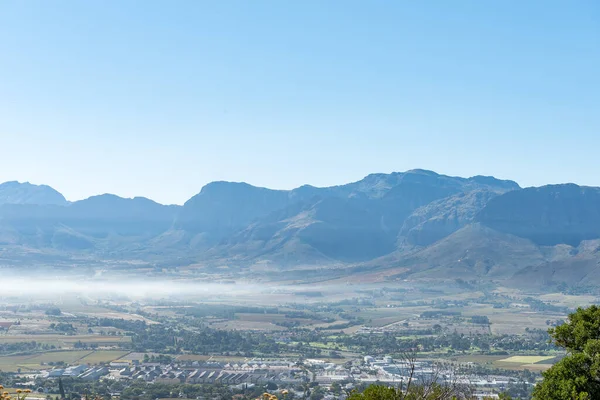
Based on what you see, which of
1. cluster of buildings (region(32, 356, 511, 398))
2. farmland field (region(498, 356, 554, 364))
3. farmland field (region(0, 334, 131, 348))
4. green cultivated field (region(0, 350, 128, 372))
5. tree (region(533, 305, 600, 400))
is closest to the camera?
tree (region(533, 305, 600, 400))

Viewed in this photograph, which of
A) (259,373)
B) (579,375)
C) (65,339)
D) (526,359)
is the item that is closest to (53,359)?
(65,339)

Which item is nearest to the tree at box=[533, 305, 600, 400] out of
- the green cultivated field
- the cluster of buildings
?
the cluster of buildings

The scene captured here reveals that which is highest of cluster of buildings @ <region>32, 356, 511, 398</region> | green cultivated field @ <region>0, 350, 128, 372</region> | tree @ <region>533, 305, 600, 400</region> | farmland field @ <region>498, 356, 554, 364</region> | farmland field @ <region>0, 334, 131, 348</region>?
tree @ <region>533, 305, 600, 400</region>

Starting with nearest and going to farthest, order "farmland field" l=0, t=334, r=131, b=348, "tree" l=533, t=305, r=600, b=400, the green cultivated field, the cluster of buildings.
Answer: "tree" l=533, t=305, r=600, b=400 → the cluster of buildings → the green cultivated field → "farmland field" l=0, t=334, r=131, b=348

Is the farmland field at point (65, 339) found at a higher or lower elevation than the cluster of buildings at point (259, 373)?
higher

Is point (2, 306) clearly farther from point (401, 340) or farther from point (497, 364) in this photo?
point (497, 364)

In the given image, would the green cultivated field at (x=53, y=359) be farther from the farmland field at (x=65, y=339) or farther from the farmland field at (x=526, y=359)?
the farmland field at (x=526, y=359)

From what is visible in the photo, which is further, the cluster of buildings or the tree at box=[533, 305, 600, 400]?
the cluster of buildings

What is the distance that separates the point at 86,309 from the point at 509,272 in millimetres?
102479

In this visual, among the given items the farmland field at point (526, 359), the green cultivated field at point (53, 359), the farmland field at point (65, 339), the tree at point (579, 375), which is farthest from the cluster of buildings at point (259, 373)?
the tree at point (579, 375)

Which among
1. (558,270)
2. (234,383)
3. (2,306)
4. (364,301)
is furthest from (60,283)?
(234,383)

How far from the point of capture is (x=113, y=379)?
5100cm

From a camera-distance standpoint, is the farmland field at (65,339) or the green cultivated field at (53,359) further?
the farmland field at (65,339)

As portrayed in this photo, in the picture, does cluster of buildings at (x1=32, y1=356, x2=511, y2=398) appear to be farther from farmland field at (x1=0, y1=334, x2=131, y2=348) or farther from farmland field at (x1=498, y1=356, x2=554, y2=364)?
farmland field at (x1=0, y1=334, x2=131, y2=348)
